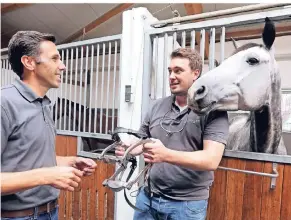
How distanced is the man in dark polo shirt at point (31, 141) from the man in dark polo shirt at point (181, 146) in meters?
0.28

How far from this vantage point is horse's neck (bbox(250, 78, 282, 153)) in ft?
4.32

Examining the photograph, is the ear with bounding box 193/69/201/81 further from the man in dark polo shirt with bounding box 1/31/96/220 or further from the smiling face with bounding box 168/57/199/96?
the man in dark polo shirt with bounding box 1/31/96/220

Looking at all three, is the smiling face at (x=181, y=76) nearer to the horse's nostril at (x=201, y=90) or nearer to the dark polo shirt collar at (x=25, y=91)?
the horse's nostril at (x=201, y=90)

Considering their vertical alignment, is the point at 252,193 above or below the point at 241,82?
below

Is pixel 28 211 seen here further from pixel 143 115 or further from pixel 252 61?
pixel 252 61

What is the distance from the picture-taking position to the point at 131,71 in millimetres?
1820

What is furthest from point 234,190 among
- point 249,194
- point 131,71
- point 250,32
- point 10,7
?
point 10,7

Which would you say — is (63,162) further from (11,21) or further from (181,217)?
(11,21)

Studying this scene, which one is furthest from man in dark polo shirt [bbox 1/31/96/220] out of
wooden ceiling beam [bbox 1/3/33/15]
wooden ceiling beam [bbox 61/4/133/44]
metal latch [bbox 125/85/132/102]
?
wooden ceiling beam [bbox 1/3/33/15]

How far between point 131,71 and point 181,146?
2.63ft

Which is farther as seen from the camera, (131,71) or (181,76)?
(131,71)

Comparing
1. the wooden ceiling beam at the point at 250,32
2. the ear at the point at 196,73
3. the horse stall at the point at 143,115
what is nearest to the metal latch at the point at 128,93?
the horse stall at the point at 143,115

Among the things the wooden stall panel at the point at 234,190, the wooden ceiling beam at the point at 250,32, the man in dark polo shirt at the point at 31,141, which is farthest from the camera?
the wooden ceiling beam at the point at 250,32

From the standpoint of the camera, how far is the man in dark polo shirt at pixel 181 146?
1099 mm
